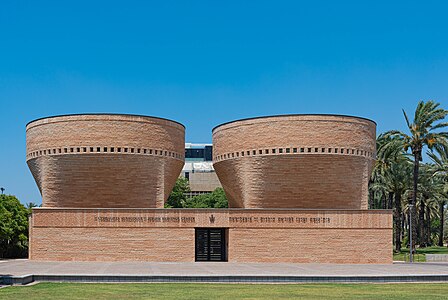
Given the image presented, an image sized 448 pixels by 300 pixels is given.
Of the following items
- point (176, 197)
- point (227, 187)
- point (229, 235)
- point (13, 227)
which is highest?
point (227, 187)

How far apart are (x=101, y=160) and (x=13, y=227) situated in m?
9.15

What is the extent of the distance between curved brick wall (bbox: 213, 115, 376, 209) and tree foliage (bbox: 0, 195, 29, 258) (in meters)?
13.7

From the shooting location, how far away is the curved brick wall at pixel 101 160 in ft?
109

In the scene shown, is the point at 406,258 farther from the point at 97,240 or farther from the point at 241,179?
the point at 97,240

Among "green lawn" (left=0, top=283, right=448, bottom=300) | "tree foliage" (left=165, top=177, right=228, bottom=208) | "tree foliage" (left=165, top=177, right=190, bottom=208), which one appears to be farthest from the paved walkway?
"tree foliage" (left=165, top=177, right=228, bottom=208)

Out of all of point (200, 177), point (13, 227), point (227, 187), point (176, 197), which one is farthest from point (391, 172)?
point (200, 177)

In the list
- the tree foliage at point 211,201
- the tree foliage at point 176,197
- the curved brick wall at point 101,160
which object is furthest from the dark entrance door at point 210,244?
the tree foliage at point 211,201

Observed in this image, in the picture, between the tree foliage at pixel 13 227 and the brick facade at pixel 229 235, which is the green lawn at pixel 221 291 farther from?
the tree foliage at pixel 13 227

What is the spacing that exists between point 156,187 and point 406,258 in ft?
49.0

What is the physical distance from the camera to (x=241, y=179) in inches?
1350

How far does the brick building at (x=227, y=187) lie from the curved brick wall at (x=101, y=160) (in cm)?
5

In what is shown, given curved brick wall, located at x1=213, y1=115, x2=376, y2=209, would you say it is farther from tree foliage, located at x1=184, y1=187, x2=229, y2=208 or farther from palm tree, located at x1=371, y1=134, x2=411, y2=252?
tree foliage, located at x1=184, y1=187, x2=229, y2=208

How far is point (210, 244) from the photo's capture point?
32.6 m

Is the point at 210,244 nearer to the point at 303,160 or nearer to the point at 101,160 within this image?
the point at 303,160
